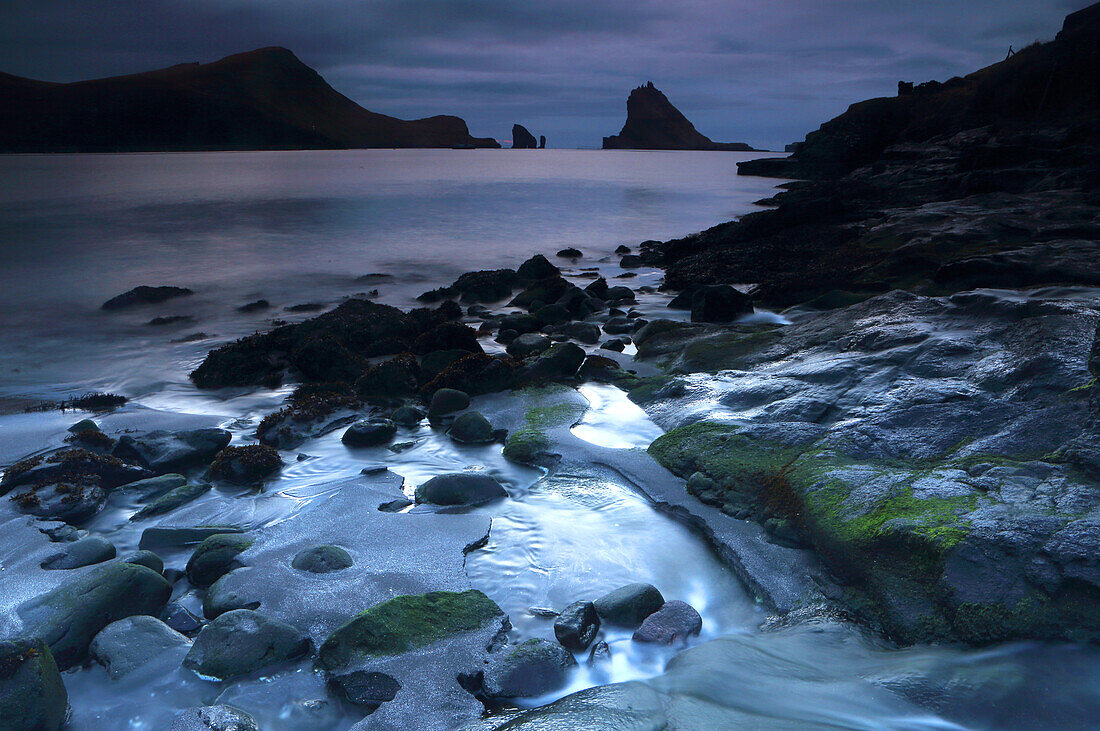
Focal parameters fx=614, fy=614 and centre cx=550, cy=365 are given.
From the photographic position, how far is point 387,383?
7445mm

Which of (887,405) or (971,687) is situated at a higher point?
(887,405)

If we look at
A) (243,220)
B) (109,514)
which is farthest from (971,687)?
(243,220)

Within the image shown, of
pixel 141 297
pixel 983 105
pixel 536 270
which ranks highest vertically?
pixel 983 105

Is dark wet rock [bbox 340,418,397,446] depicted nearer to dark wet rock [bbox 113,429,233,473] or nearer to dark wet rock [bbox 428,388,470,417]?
dark wet rock [bbox 428,388,470,417]

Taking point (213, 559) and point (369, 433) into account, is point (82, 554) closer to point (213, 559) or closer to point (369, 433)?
point (213, 559)

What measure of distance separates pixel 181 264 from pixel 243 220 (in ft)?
41.1

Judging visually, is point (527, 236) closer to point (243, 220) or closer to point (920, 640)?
point (243, 220)

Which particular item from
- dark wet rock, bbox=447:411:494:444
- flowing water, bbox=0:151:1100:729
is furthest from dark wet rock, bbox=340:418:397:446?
dark wet rock, bbox=447:411:494:444

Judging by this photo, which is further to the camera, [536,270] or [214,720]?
[536,270]

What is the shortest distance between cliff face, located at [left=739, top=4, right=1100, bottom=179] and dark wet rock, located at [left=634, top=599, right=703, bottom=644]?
102ft

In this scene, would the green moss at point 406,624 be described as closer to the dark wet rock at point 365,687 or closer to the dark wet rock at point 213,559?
the dark wet rock at point 365,687

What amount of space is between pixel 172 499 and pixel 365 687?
2866 mm

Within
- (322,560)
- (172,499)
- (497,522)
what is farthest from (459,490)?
(172,499)

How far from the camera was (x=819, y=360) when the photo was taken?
20.2 ft
